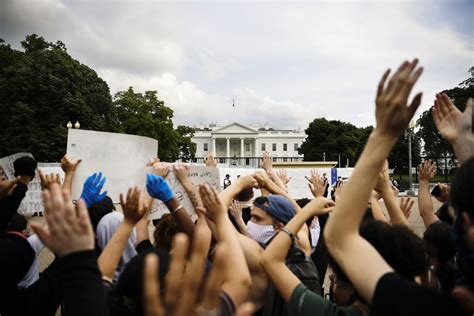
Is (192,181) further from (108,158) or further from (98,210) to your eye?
(98,210)

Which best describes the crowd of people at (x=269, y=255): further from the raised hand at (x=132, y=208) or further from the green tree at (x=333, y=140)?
the green tree at (x=333, y=140)

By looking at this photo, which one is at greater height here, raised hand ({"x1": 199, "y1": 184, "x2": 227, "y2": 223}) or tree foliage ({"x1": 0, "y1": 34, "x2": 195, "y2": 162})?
tree foliage ({"x1": 0, "y1": 34, "x2": 195, "y2": 162})

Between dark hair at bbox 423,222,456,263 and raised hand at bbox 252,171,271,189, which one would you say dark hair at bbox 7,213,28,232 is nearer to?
raised hand at bbox 252,171,271,189

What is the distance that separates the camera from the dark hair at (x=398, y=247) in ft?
5.05

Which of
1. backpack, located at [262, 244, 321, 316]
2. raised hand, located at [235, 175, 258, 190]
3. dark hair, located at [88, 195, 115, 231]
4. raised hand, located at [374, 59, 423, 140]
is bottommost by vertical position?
backpack, located at [262, 244, 321, 316]

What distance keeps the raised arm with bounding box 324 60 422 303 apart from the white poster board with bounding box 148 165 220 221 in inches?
78.4

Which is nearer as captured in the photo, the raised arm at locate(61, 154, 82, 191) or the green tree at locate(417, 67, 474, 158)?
the raised arm at locate(61, 154, 82, 191)

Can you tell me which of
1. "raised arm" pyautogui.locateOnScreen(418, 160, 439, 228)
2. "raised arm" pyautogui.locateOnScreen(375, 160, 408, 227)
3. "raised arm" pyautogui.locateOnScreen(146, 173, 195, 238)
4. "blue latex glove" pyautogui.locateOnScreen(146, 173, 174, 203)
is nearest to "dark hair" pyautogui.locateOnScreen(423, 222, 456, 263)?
"raised arm" pyautogui.locateOnScreen(375, 160, 408, 227)

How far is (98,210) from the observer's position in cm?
348

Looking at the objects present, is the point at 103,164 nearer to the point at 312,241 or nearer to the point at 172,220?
the point at 172,220

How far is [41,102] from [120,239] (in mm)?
31882

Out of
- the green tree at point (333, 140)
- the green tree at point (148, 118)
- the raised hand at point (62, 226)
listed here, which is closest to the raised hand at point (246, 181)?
the raised hand at point (62, 226)

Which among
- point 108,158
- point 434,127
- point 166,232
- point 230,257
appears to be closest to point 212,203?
point 230,257

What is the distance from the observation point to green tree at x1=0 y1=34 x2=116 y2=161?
28672 millimetres
